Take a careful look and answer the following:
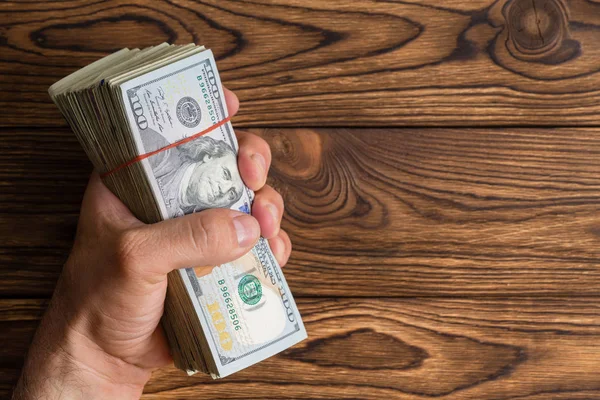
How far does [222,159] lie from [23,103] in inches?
Result: 13.5

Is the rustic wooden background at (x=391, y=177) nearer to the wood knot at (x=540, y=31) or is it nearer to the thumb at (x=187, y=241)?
the wood knot at (x=540, y=31)

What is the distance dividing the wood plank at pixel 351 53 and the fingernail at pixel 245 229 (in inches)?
8.5

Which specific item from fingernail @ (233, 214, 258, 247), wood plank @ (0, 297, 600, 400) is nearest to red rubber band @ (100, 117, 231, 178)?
fingernail @ (233, 214, 258, 247)

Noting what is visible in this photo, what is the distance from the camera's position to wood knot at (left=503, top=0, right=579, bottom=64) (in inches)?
35.4

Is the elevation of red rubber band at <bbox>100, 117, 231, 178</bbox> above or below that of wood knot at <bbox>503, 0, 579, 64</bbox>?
below

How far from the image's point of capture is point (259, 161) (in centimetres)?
81

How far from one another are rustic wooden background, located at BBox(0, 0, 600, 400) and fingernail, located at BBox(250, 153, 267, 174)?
4.1 inches

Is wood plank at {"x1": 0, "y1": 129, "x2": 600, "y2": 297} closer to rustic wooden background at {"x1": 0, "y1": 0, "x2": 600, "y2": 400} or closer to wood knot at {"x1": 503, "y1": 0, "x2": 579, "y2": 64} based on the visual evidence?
rustic wooden background at {"x1": 0, "y1": 0, "x2": 600, "y2": 400}

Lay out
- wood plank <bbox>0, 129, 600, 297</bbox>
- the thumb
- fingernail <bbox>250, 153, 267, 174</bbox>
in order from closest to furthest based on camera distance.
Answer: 1. the thumb
2. fingernail <bbox>250, 153, 267, 174</bbox>
3. wood plank <bbox>0, 129, 600, 297</bbox>

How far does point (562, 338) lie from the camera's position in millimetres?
927

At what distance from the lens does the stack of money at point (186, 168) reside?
0.72 meters

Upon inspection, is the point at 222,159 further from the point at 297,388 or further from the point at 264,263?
the point at 297,388

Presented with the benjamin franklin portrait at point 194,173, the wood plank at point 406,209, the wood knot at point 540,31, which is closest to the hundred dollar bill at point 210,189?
the benjamin franklin portrait at point 194,173

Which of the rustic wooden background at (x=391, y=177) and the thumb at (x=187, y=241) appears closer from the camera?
the thumb at (x=187, y=241)
